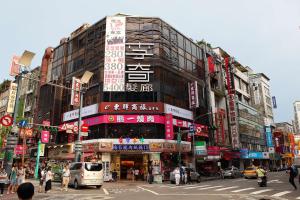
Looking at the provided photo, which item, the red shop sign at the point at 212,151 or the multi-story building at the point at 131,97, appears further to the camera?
the red shop sign at the point at 212,151

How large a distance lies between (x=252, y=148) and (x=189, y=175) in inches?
1566

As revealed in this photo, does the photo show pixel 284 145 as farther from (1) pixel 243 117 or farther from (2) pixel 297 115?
(2) pixel 297 115

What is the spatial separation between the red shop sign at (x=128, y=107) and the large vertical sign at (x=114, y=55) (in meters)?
1.94

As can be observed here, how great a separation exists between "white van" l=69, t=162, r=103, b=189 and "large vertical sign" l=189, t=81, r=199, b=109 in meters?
23.5

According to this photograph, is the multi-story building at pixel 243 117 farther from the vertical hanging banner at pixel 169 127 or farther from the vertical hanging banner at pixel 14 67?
the vertical hanging banner at pixel 14 67

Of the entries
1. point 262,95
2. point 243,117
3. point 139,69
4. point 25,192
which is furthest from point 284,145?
point 25,192

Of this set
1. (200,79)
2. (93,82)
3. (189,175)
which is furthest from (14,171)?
(200,79)

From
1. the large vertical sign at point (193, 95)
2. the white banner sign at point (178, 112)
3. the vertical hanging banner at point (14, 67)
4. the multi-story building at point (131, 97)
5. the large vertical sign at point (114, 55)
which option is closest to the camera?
the vertical hanging banner at point (14, 67)

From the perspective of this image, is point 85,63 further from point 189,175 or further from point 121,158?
point 189,175

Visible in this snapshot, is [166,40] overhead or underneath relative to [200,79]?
overhead

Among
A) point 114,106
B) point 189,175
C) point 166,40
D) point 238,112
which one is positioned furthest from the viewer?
point 238,112

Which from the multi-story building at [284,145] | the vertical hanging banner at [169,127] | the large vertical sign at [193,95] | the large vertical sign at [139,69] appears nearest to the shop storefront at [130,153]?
the vertical hanging banner at [169,127]

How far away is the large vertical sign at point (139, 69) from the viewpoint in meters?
37.1

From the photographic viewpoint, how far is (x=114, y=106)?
35969 mm
